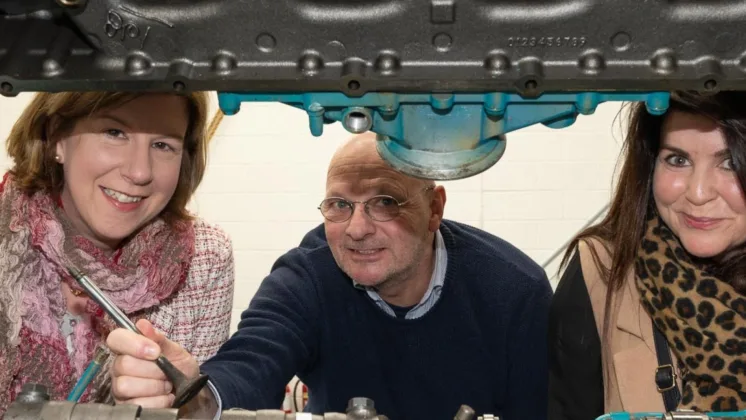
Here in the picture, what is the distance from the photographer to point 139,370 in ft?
3.88

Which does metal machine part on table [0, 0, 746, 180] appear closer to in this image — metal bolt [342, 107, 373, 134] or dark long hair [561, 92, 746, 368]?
metal bolt [342, 107, 373, 134]

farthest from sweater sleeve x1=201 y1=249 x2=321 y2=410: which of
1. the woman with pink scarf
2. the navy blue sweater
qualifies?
the woman with pink scarf

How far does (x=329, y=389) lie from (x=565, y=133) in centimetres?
218

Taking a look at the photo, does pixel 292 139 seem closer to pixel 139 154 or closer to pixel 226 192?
pixel 226 192

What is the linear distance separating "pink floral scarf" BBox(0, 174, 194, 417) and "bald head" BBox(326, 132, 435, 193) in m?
0.49

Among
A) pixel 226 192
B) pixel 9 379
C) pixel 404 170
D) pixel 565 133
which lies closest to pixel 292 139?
pixel 226 192

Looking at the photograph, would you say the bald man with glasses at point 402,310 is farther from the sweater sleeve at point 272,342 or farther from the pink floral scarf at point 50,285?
the pink floral scarf at point 50,285

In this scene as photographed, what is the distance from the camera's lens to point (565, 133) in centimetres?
400

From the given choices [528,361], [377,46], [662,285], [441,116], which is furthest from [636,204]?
[377,46]

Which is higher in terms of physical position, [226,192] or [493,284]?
[226,192]

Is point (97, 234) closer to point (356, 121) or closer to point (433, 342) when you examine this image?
point (433, 342)

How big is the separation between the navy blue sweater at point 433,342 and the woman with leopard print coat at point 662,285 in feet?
0.91

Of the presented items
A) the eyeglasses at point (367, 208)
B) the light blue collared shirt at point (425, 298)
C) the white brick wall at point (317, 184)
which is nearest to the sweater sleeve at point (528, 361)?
the light blue collared shirt at point (425, 298)

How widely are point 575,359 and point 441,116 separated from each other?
1024 mm
